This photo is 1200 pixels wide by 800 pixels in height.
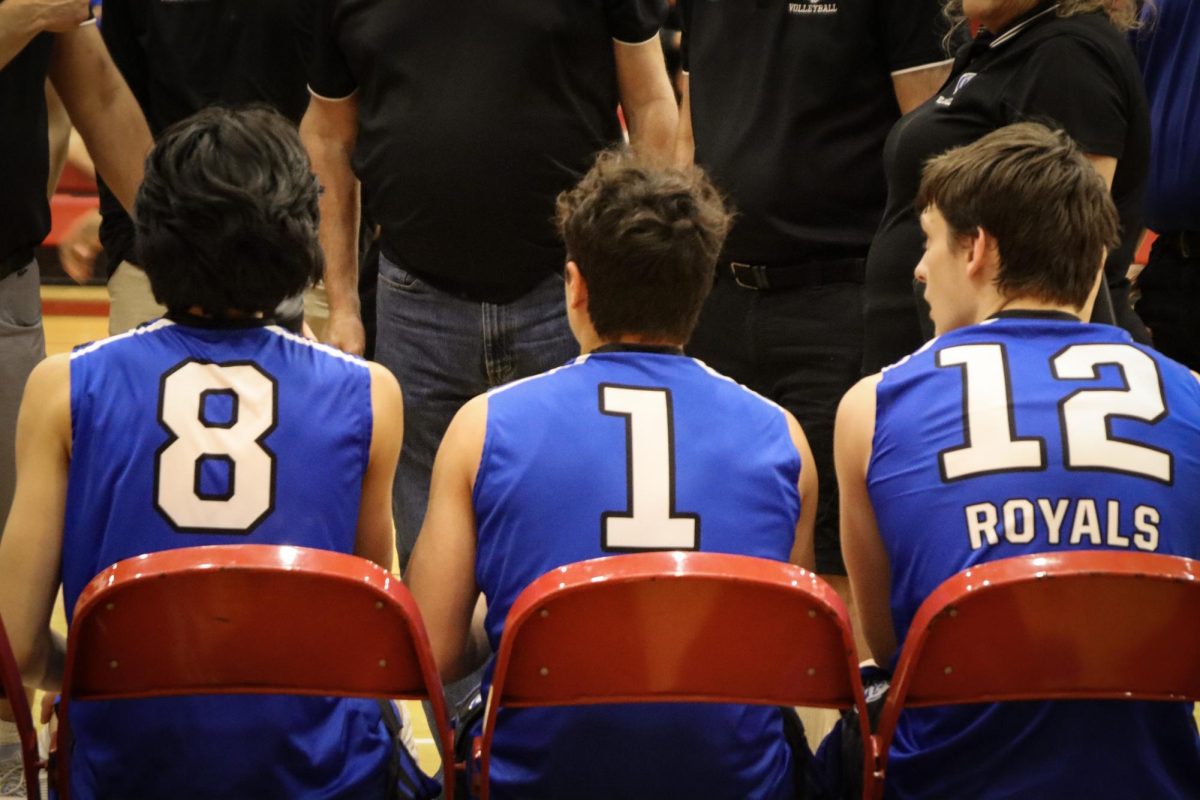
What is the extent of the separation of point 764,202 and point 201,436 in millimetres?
1679

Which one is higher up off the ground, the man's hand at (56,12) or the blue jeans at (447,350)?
the man's hand at (56,12)

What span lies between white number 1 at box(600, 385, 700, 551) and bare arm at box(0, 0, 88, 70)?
172cm

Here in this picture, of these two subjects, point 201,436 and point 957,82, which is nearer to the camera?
point 201,436

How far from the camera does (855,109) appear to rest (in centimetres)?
324

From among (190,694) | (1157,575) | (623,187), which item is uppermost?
(623,187)

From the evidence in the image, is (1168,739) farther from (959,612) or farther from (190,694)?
(190,694)

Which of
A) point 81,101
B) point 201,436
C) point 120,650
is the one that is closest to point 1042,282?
point 201,436

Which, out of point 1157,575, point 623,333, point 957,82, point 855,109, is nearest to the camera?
point 1157,575

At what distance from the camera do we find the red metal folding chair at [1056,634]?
168cm

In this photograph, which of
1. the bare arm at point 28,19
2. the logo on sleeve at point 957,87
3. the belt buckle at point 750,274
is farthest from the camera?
the belt buckle at point 750,274

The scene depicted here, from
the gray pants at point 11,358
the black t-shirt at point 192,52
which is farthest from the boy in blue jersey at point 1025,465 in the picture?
the black t-shirt at point 192,52

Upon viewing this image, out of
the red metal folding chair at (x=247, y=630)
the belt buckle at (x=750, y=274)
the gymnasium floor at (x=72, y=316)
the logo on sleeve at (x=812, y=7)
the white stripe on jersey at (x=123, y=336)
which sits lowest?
the gymnasium floor at (x=72, y=316)

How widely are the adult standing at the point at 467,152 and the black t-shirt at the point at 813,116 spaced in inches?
8.2

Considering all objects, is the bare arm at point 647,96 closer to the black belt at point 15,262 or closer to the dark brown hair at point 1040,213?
the dark brown hair at point 1040,213
